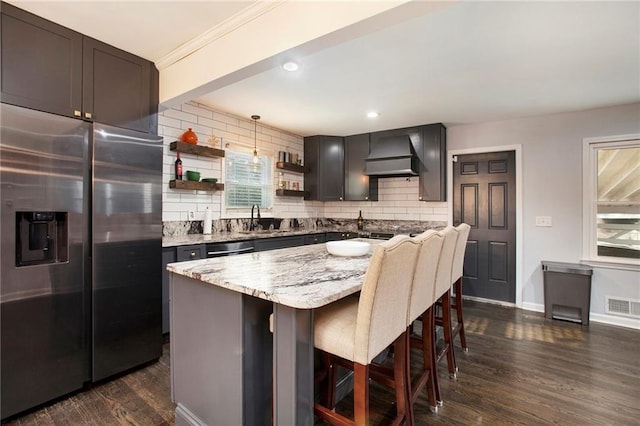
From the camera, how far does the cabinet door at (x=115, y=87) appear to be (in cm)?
213

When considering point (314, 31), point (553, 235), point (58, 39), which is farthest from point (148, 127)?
point (553, 235)

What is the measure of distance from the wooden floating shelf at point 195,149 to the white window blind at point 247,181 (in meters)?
0.31

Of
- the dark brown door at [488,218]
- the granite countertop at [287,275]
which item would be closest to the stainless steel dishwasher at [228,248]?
the granite countertop at [287,275]

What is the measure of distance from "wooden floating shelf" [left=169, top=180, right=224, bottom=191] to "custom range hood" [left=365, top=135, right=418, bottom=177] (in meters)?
2.22

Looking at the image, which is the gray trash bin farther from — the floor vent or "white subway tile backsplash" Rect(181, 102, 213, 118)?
"white subway tile backsplash" Rect(181, 102, 213, 118)

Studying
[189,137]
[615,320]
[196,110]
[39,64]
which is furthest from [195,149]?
[615,320]

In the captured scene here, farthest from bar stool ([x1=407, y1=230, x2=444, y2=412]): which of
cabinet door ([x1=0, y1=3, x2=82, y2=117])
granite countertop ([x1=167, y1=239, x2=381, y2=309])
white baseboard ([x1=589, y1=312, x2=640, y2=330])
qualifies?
white baseboard ([x1=589, y1=312, x2=640, y2=330])

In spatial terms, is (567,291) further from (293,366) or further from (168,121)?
(168,121)

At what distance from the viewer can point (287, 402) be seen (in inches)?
46.2

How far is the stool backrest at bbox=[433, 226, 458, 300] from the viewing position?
187 centimetres

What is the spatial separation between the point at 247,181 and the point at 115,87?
1.99 metres

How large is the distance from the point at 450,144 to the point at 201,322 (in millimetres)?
3986

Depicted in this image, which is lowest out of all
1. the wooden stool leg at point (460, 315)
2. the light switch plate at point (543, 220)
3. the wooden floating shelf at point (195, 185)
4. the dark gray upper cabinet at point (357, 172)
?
the wooden stool leg at point (460, 315)

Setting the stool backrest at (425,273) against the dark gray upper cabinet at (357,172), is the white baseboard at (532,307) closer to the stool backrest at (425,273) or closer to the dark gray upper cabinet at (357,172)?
the dark gray upper cabinet at (357,172)
